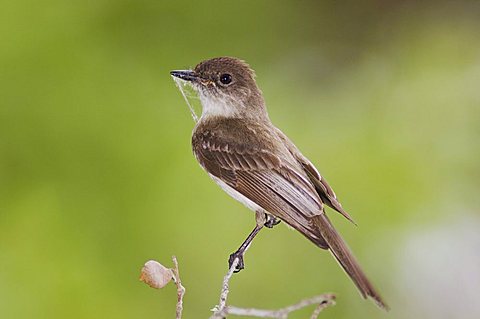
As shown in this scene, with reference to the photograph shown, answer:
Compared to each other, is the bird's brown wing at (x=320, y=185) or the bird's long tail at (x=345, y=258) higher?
the bird's brown wing at (x=320, y=185)

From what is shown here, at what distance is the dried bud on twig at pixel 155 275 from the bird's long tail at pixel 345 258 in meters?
0.33

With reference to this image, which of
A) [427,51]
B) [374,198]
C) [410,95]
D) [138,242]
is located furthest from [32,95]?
[427,51]

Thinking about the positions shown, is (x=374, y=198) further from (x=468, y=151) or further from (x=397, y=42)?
(x=397, y=42)

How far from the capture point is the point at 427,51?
383 centimetres

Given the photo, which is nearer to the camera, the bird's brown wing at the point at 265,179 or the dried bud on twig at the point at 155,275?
the dried bud on twig at the point at 155,275

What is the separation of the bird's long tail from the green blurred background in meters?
0.96

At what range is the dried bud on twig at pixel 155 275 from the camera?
129 cm

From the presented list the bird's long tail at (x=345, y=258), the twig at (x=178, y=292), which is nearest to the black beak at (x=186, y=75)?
the bird's long tail at (x=345, y=258)

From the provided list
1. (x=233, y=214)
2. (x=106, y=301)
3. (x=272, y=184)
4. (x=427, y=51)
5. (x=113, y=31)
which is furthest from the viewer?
(x=427, y=51)

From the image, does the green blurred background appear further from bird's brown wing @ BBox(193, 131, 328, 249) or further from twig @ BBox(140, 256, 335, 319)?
twig @ BBox(140, 256, 335, 319)

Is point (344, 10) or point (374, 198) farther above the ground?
point (344, 10)

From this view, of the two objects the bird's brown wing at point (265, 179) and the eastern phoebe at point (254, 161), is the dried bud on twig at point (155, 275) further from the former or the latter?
the bird's brown wing at point (265, 179)

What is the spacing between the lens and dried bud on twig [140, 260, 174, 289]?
1.29m

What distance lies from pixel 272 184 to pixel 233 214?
2.80 ft
